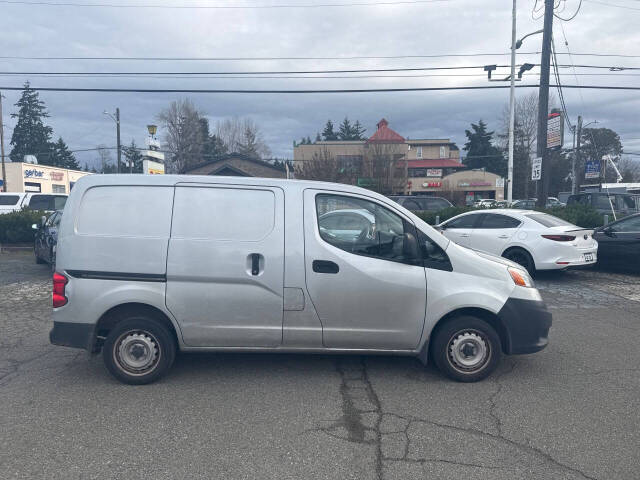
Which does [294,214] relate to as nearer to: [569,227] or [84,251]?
[84,251]

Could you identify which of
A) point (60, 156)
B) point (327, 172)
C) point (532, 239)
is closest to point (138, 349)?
point (532, 239)

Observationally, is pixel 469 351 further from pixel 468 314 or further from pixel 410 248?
pixel 410 248

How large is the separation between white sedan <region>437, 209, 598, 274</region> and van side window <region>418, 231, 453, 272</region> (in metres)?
4.93

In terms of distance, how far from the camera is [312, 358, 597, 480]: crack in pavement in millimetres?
3248

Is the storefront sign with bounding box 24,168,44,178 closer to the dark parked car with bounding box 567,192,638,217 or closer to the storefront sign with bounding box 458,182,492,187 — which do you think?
the storefront sign with bounding box 458,182,492,187

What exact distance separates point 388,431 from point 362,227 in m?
1.86

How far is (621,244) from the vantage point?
34.3 feet

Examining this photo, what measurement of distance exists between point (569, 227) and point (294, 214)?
762cm

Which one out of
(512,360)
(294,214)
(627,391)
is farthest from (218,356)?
(627,391)

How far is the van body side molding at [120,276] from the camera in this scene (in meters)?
4.43

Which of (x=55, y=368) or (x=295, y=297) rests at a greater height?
(x=295, y=297)

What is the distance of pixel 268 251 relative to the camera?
445 cm

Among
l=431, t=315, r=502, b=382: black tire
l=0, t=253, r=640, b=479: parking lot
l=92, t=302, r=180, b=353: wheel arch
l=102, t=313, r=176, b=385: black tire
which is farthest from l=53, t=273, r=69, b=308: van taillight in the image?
l=431, t=315, r=502, b=382: black tire

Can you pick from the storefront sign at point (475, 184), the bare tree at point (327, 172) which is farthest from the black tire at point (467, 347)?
the storefront sign at point (475, 184)
